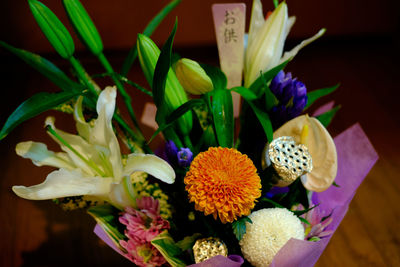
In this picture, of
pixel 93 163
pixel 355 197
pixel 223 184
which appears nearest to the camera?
pixel 223 184

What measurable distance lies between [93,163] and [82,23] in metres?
0.15

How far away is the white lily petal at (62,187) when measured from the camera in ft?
1.22

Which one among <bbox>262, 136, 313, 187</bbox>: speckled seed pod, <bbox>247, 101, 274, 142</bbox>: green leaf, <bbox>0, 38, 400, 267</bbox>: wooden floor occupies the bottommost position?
<bbox>0, 38, 400, 267</bbox>: wooden floor

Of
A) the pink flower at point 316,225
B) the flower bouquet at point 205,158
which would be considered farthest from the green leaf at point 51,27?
the pink flower at point 316,225

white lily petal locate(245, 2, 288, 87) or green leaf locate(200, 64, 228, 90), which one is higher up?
white lily petal locate(245, 2, 288, 87)

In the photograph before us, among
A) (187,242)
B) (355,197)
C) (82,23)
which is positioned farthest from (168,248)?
(355,197)

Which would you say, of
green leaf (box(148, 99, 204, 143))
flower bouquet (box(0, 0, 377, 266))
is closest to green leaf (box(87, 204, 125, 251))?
flower bouquet (box(0, 0, 377, 266))

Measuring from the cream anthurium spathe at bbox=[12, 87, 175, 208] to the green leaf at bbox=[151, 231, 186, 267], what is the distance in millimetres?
57

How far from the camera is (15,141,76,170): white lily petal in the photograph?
0.41 m

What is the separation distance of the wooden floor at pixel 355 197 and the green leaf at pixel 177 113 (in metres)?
0.24

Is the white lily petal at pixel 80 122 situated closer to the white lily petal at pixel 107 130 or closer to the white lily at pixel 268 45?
the white lily petal at pixel 107 130

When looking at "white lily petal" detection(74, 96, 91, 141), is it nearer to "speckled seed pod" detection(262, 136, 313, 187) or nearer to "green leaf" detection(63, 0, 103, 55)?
"green leaf" detection(63, 0, 103, 55)

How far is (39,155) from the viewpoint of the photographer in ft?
1.37

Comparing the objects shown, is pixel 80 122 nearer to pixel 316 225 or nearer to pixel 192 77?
pixel 192 77
